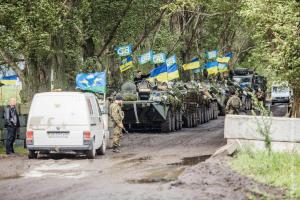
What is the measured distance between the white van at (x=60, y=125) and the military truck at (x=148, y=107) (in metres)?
10.00

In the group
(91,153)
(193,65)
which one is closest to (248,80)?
(193,65)

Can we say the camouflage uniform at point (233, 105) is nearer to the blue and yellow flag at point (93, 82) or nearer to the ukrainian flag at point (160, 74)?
the blue and yellow flag at point (93, 82)

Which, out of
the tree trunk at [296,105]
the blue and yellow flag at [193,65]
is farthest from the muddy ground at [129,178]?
the blue and yellow flag at [193,65]

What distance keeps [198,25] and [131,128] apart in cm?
2071

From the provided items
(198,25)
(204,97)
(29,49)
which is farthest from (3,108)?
(198,25)

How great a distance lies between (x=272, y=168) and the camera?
13.2 m

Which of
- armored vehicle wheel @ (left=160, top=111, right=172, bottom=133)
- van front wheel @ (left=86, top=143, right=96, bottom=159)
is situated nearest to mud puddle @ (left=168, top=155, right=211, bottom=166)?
van front wheel @ (left=86, top=143, right=96, bottom=159)

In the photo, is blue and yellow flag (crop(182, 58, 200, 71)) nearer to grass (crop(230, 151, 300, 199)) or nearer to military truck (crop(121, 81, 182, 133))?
military truck (crop(121, 81, 182, 133))

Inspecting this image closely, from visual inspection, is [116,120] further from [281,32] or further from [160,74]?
[160,74]

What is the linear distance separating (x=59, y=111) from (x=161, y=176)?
4.77 metres

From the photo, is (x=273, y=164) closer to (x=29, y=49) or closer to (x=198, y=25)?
Result: (x=29, y=49)

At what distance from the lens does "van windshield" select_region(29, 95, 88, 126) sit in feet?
56.1

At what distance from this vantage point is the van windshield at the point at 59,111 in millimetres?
17109

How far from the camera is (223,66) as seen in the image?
4947cm
